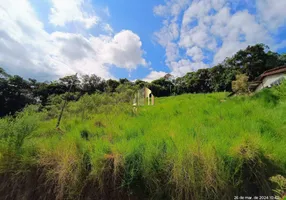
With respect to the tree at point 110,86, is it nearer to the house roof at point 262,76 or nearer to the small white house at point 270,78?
the small white house at point 270,78

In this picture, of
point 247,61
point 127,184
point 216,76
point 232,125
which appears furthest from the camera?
point 216,76

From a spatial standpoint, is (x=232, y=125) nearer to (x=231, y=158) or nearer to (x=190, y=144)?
(x=231, y=158)

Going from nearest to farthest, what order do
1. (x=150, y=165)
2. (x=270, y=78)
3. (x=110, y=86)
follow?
(x=150, y=165), (x=110, y=86), (x=270, y=78)

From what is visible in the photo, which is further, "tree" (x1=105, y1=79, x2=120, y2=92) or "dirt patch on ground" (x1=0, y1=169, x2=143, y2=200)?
"tree" (x1=105, y1=79, x2=120, y2=92)

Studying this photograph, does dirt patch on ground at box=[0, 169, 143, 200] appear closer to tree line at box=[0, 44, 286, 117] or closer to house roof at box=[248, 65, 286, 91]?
house roof at box=[248, 65, 286, 91]

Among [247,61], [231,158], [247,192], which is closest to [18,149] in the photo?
[231,158]

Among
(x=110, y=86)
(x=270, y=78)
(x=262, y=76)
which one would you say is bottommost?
(x=110, y=86)

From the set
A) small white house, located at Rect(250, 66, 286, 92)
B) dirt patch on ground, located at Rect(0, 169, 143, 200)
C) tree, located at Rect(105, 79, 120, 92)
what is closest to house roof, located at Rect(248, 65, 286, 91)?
small white house, located at Rect(250, 66, 286, 92)

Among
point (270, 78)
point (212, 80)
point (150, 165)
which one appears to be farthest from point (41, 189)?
point (212, 80)

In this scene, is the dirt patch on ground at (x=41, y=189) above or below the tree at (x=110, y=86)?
below

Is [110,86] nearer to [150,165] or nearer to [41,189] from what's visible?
[41,189]

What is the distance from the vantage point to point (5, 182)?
7.34 feet

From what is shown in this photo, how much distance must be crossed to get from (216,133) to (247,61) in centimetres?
2861

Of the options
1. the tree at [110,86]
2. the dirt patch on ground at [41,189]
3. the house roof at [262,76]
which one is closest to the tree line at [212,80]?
the tree at [110,86]
